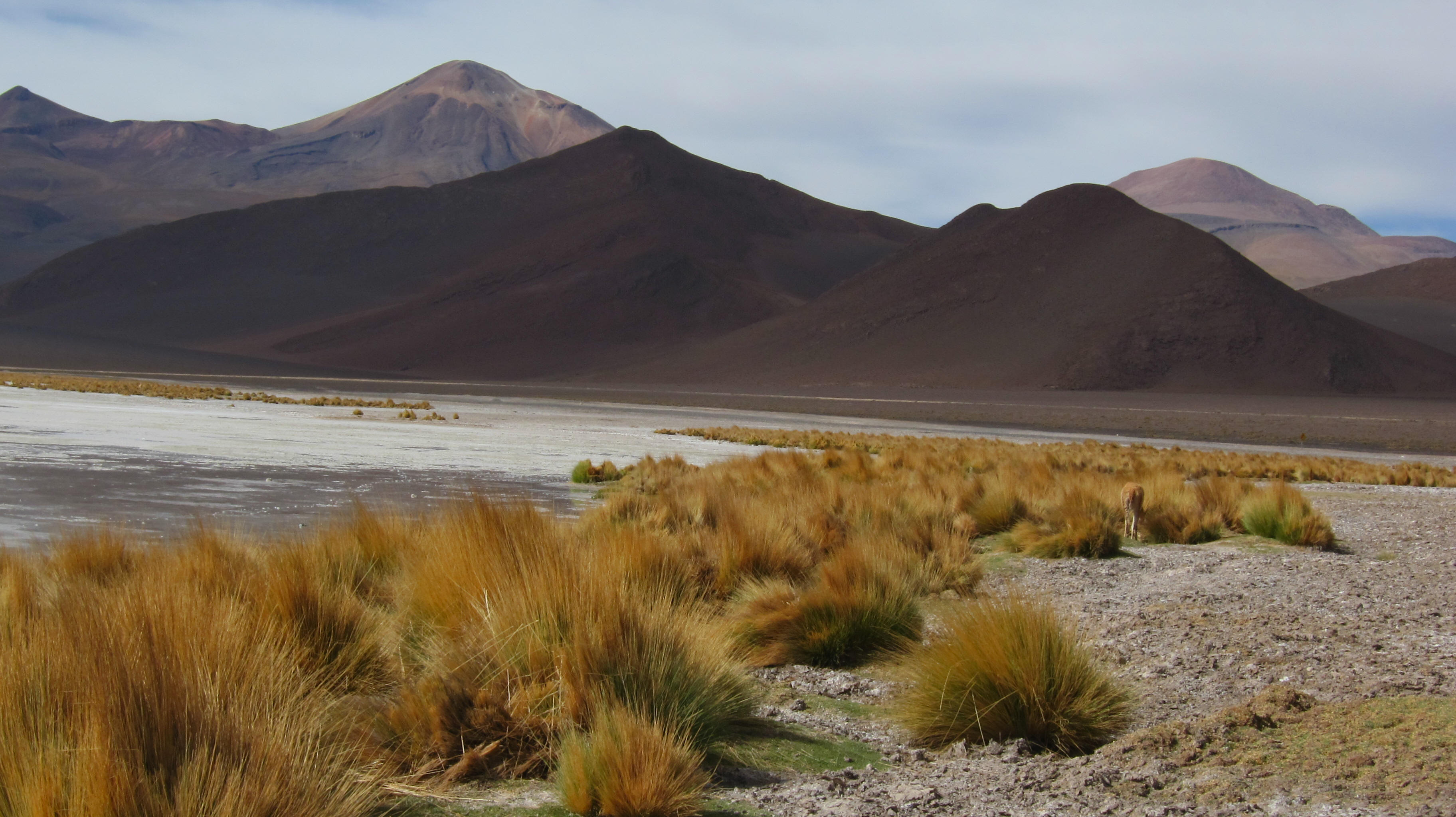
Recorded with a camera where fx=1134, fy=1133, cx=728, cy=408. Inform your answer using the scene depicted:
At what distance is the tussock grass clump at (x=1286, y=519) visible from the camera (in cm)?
1061

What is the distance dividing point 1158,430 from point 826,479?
1366 inches

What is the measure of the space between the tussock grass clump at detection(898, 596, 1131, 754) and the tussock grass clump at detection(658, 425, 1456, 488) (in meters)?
11.8

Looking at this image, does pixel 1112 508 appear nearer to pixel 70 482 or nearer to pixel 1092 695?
pixel 1092 695

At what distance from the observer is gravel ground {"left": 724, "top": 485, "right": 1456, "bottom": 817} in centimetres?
420

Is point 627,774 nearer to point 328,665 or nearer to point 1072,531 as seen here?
point 328,665

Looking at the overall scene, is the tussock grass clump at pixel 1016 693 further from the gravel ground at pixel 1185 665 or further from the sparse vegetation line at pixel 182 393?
the sparse vegetation line at pixel 182 393

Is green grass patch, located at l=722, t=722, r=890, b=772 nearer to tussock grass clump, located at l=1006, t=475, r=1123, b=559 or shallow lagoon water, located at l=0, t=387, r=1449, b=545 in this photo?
shallow lagoon water, located at l=0, t=387, r=1449, b=545

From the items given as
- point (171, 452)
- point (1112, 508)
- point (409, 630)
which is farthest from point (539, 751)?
point (171, 452)

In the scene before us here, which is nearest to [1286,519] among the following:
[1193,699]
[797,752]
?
[1193,699]

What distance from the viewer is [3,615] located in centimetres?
502

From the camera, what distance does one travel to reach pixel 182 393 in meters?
45.0

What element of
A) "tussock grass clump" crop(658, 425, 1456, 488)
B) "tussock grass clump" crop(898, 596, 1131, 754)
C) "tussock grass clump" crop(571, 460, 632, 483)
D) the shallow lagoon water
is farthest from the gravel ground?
"tussock grass clump" crop(571, 460, 632, 483)

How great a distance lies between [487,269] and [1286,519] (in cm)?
12279

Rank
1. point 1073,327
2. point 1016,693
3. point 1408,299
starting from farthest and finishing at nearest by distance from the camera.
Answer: point 1408,299
point 1073,327
point 1016,693
